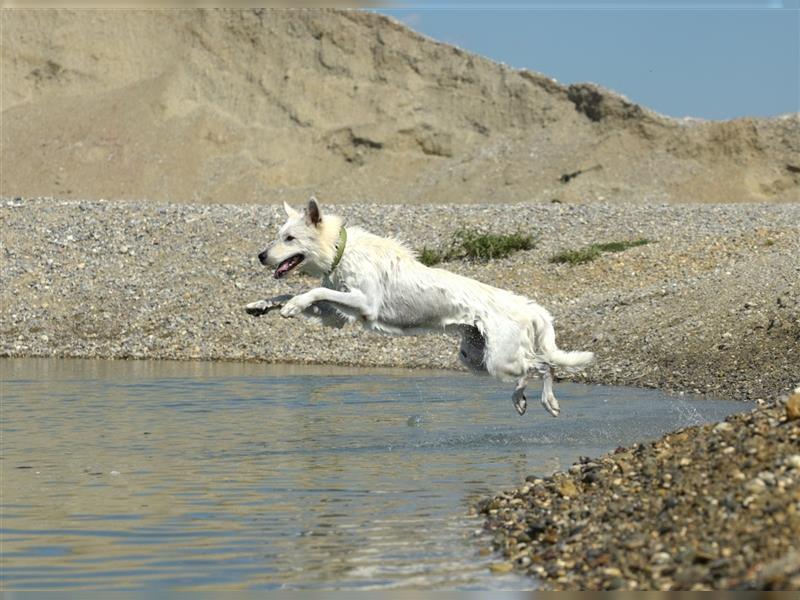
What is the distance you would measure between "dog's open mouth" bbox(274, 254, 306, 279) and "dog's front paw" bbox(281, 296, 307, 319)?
43 cm

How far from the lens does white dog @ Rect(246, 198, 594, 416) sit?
42.1ft

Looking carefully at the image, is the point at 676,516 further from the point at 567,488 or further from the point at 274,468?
the point at 274,468

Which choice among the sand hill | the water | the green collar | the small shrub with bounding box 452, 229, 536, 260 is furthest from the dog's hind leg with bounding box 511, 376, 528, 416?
the sand hill

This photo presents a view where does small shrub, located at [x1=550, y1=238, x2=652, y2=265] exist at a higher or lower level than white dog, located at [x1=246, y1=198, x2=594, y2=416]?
higher

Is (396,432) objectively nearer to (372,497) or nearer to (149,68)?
(372,497)

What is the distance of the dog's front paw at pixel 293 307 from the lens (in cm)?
1238

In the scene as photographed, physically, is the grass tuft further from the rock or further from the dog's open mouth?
the rock

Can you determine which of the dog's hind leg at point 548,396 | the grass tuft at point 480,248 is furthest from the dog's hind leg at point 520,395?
the grass tuft at point 480,248

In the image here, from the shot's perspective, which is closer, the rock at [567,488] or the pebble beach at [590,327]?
the pebble beach at [590,327]

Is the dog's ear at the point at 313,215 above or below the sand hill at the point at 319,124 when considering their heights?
below

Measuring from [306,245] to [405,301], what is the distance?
3.81 feet

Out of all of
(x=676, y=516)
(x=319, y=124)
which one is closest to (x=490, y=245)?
(x=676, y=516)

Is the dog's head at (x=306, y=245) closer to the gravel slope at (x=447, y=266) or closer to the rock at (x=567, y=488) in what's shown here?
the rock at (x=567, y=488)

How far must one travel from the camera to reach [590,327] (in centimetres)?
2173
